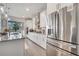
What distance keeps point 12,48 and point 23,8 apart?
2.58 feet

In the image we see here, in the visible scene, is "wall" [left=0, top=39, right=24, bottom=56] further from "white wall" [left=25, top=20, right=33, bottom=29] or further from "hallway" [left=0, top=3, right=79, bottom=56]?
"white wall" [left=25, top=20, right=33, bottom=29]

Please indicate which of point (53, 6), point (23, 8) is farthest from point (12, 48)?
point (53, 6)

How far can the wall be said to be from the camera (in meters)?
2.12

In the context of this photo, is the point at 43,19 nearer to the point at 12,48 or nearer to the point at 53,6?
the point at 53,6

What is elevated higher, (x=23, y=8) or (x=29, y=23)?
(x=23, y=8)

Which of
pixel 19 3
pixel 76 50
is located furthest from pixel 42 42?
pixel 19 3

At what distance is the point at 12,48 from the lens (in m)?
2.28

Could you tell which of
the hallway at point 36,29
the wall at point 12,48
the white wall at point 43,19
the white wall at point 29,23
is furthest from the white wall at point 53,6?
the wall at point 12,48

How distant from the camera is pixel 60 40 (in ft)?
7.32

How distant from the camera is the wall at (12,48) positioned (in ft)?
6.96

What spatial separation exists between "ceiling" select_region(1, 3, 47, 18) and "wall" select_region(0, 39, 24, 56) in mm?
516

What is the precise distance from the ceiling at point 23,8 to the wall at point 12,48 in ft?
1.69

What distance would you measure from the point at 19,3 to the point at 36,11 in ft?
1.18

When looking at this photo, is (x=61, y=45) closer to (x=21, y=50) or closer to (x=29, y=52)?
(x=29, y=52)
